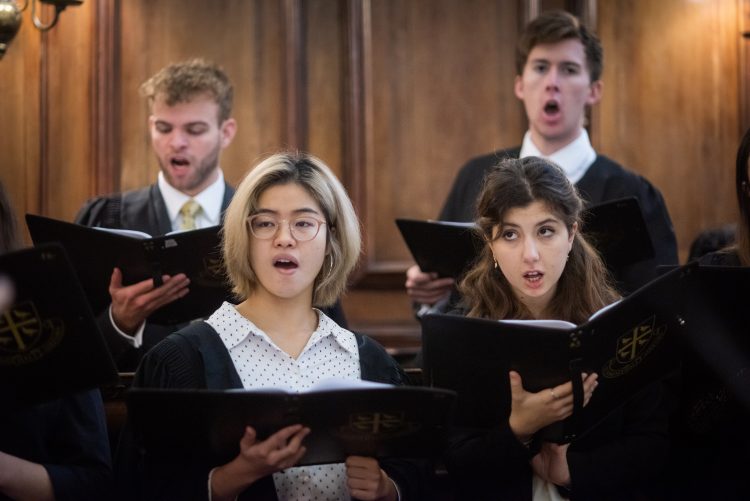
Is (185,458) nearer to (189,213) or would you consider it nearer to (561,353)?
(561,353)

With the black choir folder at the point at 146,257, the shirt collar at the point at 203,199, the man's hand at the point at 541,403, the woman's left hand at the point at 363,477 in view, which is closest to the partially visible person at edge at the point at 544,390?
the man's hand at the point at 541,403

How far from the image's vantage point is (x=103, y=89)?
164 inches

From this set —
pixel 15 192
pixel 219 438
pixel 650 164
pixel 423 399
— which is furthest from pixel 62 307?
pixel 650 164

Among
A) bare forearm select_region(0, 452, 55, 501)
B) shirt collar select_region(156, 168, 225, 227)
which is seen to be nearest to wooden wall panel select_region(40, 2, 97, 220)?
shirt collar select_region(156, 168, 225, 227)

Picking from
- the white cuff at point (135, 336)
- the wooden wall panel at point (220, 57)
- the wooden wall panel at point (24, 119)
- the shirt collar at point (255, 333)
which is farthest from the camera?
the wooden wall panel at point (220, 57)

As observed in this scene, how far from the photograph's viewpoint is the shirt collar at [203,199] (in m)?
3.82

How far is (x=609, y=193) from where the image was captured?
12.2 ft

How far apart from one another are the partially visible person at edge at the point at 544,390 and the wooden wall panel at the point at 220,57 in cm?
156

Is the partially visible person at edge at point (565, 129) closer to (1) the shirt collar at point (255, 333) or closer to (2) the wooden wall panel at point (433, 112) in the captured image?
(2) the wooden wall panel at point (433, 112)

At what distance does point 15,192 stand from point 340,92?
119 centimetres

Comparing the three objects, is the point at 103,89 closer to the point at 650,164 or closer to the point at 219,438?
the point at 650,164

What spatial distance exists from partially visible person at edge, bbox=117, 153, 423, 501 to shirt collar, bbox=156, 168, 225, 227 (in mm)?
1188

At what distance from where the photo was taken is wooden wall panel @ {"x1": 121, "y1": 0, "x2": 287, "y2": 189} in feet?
13.9

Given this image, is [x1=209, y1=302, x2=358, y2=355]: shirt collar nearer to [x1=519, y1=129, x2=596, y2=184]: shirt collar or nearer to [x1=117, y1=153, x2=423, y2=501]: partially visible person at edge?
[x1=117, y1=153, x2=423, y2=501]: partially visible person at edge
